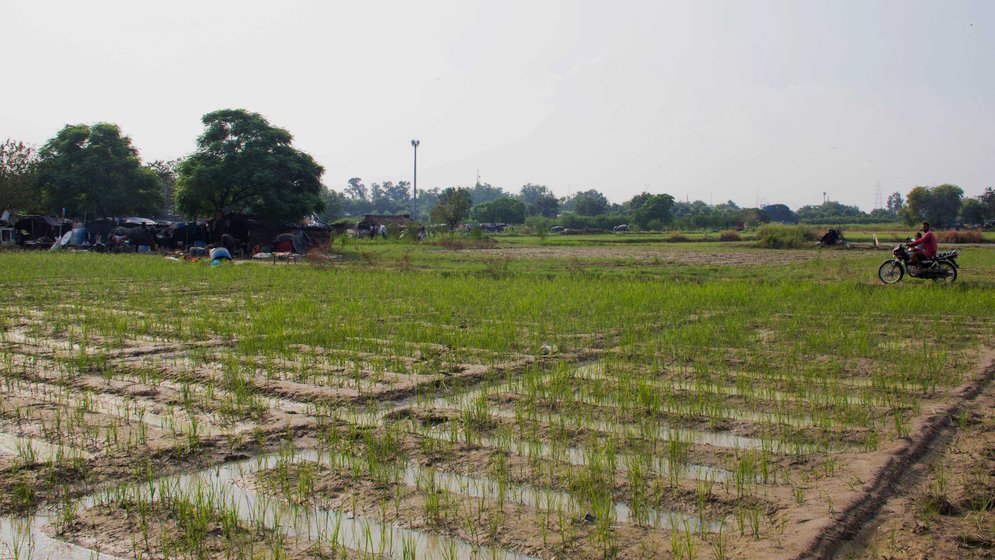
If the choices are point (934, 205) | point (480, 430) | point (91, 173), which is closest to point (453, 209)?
point (91, 173)

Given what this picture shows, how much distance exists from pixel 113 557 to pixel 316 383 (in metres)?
2.94

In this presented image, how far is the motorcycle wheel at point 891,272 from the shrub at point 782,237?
→ 66.0ft

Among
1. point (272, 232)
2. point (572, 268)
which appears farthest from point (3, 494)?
point (272, 232)

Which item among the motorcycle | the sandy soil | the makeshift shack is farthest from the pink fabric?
the makeshift shack

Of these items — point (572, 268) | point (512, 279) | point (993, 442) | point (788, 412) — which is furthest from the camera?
point (572, 268)

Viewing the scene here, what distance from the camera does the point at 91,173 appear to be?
37125mm

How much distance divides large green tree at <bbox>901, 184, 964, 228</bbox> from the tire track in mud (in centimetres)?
6887

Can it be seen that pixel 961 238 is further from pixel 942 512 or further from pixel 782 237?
pixel 942 512

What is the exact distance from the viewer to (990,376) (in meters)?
6.12

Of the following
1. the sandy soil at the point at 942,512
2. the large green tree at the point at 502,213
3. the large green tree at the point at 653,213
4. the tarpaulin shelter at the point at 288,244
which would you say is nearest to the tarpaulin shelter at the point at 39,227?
the tarpaulin shelter at the point at 288,244

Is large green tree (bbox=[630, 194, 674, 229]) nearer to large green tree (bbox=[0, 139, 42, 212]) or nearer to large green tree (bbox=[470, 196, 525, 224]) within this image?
large green tree (bbox=[470, 196, 525, 224])

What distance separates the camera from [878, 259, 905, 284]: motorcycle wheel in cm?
1464

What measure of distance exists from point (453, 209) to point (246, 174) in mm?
27568

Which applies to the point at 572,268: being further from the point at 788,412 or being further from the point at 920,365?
the point at 788,412
